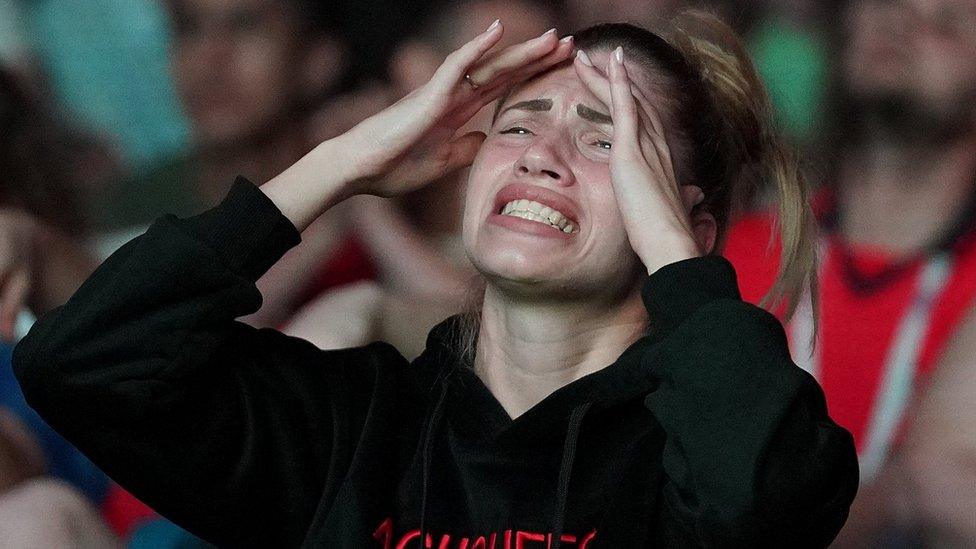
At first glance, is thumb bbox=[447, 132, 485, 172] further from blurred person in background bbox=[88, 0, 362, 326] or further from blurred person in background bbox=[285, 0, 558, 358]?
blurred person in background bbox=[88, 0, 362, 326]

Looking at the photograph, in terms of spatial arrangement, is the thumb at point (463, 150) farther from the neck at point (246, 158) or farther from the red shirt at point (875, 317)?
the neck at point (246, 158)

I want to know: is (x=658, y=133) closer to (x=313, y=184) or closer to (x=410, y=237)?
(x=313, y=184)

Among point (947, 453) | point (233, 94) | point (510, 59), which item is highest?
point (233, 94)

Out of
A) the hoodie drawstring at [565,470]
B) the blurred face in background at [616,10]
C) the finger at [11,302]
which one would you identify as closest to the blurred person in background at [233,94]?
the finger at [11,302]

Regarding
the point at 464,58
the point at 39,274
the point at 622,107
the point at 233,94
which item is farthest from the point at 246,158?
the point at 622,107

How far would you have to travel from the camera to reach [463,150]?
61.9 inches

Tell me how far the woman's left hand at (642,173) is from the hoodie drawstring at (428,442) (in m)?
0.27

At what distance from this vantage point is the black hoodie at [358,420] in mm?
1202

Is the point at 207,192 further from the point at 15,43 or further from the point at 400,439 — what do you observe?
the point at 400,439

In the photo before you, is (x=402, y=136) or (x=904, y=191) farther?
(x=904, y=191)

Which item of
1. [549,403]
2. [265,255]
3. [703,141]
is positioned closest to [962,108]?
[703,141]

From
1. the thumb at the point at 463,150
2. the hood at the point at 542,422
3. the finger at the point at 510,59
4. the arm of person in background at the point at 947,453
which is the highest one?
the finger at the point at 510,59

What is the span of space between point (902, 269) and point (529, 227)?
0.89 meters

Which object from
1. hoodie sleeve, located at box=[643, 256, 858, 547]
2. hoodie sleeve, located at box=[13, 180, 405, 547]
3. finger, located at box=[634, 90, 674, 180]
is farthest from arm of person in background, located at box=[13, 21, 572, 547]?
hoodie sleeve, located at box=[643, 256, 858, 547]
